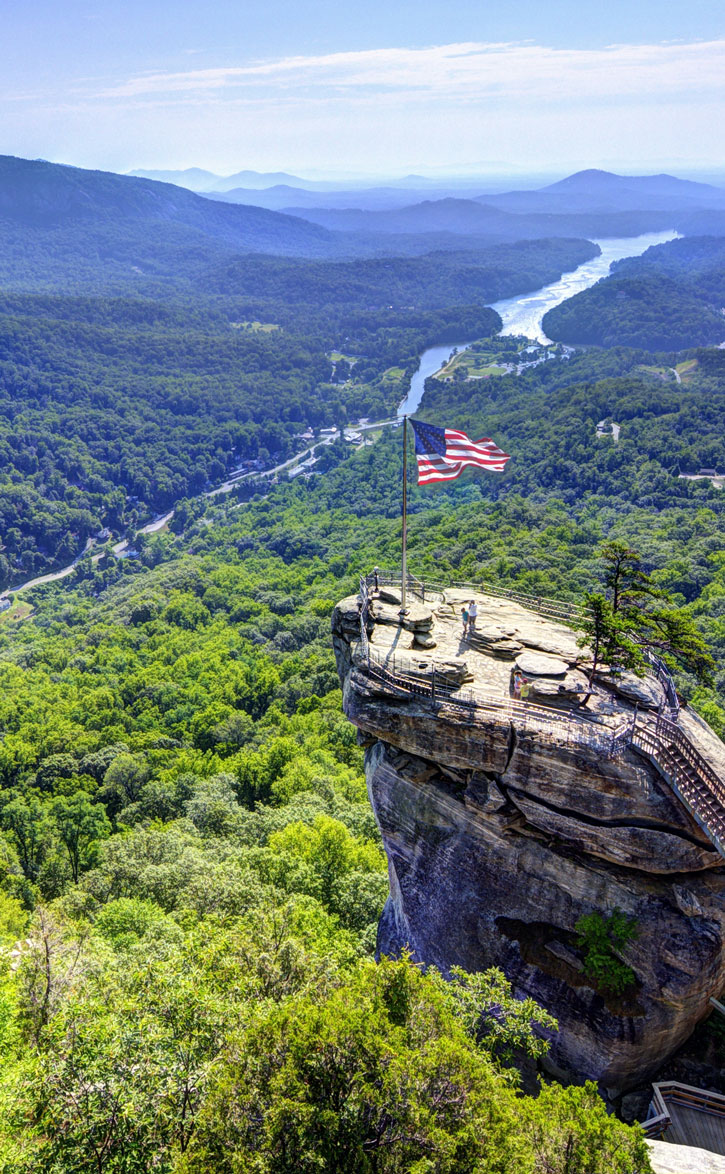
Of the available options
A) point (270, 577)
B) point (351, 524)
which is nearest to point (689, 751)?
point (270, 577)

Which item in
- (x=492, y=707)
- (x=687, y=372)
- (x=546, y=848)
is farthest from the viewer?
(x=687, y=372)

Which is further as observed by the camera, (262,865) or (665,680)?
(262,865)

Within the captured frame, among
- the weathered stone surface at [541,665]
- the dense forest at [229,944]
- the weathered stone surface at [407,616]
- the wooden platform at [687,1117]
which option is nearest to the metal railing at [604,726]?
the weathered stone surface at [541,665]

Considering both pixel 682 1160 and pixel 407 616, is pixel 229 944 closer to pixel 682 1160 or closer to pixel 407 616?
pixel 407 616

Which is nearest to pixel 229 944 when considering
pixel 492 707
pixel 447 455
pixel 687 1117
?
pixel 492 707

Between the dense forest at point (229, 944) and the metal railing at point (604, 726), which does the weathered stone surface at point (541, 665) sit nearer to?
the metal railing at point (604, 726)

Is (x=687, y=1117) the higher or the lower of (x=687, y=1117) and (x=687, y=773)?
the lower
